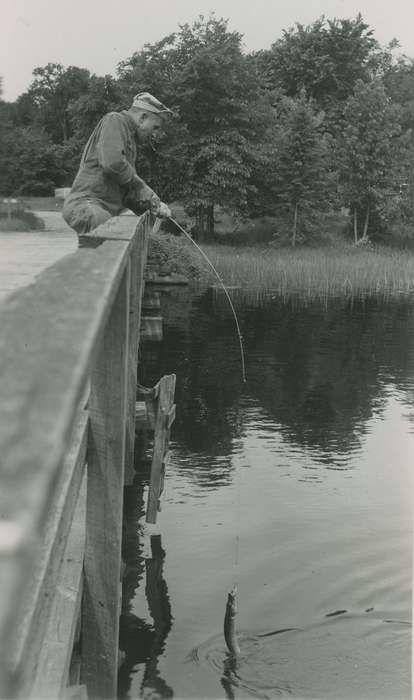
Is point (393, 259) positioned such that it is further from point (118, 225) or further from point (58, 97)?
point (118, 225)

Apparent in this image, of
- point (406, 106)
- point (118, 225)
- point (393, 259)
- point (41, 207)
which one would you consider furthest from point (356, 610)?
point (406, 106)

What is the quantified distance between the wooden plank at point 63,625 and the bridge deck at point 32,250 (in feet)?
4.20

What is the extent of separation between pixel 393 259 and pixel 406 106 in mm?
23644

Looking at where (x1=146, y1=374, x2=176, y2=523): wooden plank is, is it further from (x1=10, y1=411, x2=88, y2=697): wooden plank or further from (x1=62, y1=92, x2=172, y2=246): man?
(x1=10, y1=411, x2=88, y2=697): wooden plank

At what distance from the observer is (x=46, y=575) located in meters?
1.88

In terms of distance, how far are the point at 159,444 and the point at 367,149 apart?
41559mm

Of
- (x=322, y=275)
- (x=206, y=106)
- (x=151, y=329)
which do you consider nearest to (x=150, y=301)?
(x=151, y=329)

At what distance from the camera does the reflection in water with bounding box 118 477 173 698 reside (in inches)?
189

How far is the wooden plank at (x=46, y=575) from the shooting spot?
121 centimetres

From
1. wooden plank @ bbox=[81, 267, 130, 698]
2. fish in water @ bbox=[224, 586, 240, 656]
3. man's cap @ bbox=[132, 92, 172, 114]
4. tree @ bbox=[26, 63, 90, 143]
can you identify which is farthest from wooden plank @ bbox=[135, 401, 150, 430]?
tree @ bbox=[26, 63, 90, 143]

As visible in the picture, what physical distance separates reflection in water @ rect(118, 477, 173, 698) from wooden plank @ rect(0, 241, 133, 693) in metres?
4.01

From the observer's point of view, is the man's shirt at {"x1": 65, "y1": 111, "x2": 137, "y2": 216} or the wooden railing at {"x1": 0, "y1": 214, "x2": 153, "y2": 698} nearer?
the wooden railing at {"x1": 0, "y1": 214, "x2": 153, "y2": 698}

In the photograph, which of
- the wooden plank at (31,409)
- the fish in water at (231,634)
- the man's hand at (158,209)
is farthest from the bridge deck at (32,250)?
the wooden plank at (31,409)

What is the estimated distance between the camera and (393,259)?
32219 millimetres
